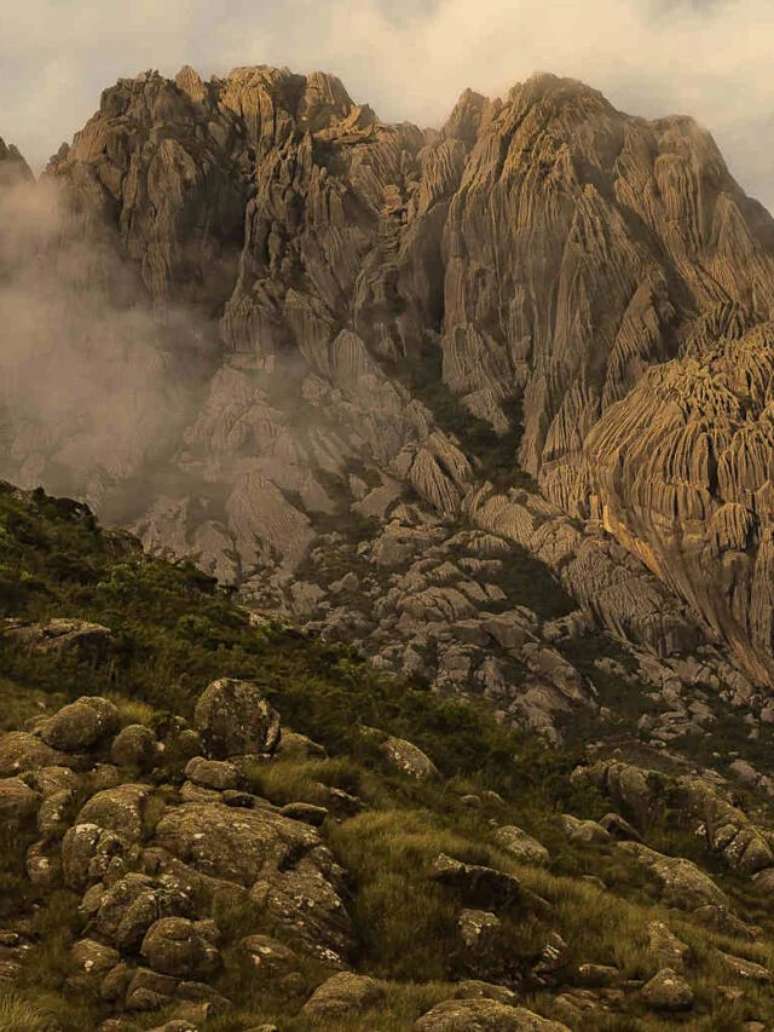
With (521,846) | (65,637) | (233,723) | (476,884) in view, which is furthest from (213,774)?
(65,637)

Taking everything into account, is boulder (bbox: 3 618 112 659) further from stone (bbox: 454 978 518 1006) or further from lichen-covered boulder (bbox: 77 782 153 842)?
stone (bbox: 454 978 518 1006)

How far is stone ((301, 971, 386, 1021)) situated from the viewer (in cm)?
1233

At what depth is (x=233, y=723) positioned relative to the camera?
21.6 meters

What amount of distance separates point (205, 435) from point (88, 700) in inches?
5872

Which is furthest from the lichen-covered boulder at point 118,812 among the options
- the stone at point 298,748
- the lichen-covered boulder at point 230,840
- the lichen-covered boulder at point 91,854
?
the stone at point 298,748

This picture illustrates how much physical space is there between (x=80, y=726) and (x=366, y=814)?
6573mm

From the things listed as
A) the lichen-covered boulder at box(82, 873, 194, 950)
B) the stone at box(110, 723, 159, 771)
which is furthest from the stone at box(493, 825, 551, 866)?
the lichen-covered boulder at box(82, 873, 194, 950)

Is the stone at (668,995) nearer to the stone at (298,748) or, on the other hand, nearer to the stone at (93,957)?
A: the stone at (93,957)

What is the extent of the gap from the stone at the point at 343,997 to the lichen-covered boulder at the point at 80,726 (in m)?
8.39

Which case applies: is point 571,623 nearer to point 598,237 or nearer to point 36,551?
point 598,237

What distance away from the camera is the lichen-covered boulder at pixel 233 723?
21.1 metres

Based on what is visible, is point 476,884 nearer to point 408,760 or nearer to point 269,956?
point 269,956

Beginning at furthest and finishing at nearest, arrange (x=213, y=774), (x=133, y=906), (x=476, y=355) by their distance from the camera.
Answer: (x=476, y=355), (x=213, y=774), (x=133, y=906)

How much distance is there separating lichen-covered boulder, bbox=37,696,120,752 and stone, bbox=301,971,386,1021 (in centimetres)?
839
